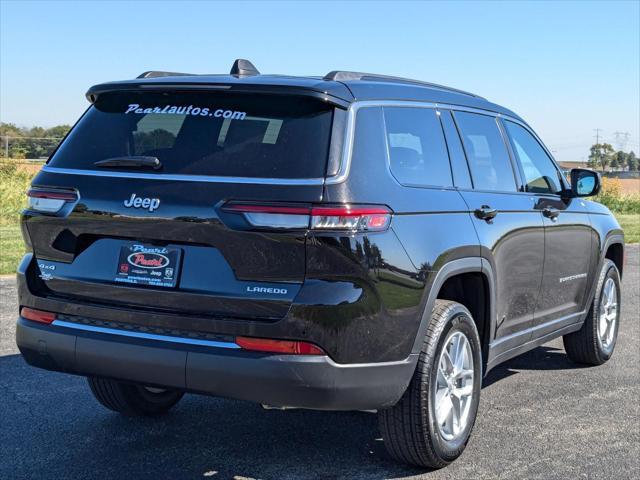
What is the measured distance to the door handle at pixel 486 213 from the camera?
15.2ft

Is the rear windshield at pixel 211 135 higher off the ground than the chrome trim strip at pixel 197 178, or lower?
Result: higher

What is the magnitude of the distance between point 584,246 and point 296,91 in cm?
329

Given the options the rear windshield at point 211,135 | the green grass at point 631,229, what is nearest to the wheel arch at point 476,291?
the rear windshield at point 211,135

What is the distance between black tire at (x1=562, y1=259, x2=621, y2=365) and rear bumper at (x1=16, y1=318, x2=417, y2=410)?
3152 millimetres

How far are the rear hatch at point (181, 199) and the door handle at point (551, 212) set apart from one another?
7.65ft

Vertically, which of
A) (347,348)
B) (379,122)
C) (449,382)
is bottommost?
(449,382)

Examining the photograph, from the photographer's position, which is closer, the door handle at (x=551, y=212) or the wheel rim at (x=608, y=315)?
the door handle at (x=551, y=212)

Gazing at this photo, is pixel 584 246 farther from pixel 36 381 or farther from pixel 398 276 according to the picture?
pixel 36 381

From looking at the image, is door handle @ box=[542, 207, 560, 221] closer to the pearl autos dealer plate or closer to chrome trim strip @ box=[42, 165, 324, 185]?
chrome trim strip @ box=[42, 165, 324, 185]

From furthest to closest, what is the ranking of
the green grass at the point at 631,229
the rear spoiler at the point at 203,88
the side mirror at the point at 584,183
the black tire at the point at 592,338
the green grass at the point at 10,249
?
1. the green grass at the point at 631,229
2. the green grass at the point at 10,249
3. the black tire at the point at 592,338
4. the side mirror at the point at 584,183
5. the rear spoiler at the point at 203,88

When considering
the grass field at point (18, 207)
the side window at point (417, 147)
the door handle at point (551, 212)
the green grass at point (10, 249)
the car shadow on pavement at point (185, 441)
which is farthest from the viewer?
the grass field at point (18, 207)

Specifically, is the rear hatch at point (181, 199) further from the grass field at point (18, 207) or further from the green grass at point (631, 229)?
the green grass at point (631, 229)

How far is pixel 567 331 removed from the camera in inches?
243

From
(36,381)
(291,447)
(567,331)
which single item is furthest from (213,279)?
(567,331)
